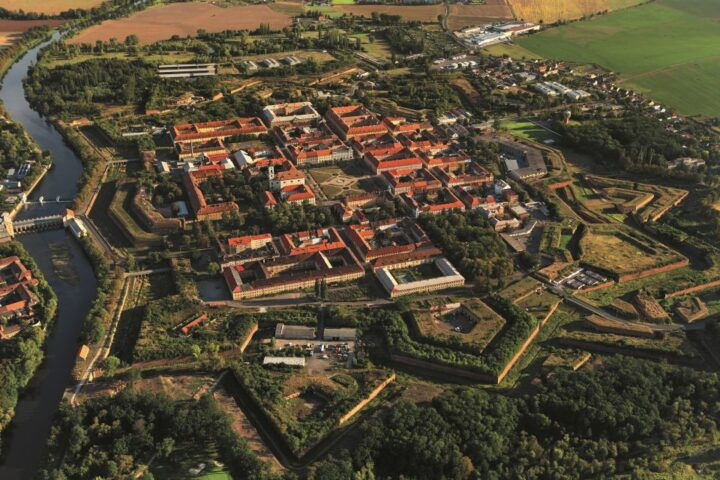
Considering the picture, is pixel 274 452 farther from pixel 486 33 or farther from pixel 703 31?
pixel 703 31

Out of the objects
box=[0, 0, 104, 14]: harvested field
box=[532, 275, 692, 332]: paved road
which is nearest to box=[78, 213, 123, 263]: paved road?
box=[532, 275, 692, 332]: paved road

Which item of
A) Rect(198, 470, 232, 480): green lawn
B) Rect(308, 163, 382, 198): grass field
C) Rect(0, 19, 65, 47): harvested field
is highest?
Rect(0, 19, 65, 47): harvested field

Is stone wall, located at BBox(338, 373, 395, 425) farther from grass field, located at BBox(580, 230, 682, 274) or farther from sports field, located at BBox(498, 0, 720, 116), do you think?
sports field, located at BBox(498, 0, 720, 116)

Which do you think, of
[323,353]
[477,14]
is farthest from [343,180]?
[477,14]

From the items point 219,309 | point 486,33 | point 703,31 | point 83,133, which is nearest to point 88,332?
point 219,309

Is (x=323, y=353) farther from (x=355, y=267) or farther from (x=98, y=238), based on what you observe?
(x=98, y=238)

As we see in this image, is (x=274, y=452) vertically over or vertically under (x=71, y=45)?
under
